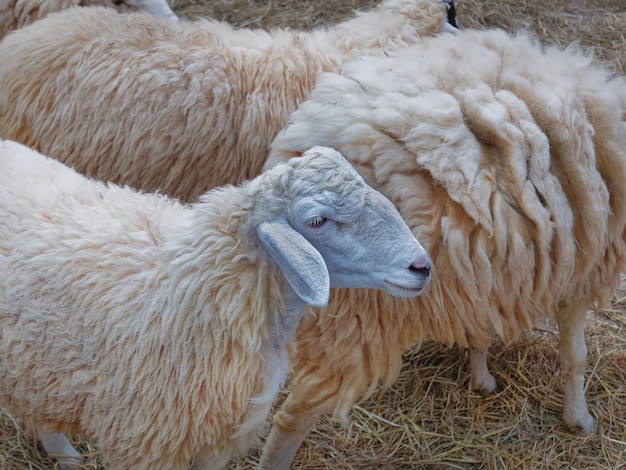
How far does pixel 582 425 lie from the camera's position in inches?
140

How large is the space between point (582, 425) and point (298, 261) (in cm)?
209

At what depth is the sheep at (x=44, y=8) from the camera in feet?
15.0

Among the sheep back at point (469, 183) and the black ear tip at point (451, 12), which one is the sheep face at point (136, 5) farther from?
the sheep back at point (469, 183)

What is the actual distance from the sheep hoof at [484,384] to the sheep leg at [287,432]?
100 centimetres

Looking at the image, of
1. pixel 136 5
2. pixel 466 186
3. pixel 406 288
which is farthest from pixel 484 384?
pixel 136 5

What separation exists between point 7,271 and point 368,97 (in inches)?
55.3

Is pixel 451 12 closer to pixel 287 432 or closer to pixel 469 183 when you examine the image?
pixel 469 183

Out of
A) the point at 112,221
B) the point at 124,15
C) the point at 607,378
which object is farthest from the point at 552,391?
the point at 124,15

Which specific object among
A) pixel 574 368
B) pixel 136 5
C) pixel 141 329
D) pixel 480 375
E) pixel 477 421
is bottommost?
pixel 477 421

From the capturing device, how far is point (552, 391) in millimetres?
3768

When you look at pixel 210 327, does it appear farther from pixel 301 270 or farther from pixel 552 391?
pixel 552 391

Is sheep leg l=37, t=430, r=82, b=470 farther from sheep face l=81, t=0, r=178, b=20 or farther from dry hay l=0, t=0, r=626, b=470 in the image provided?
sheep face l=81, t=0, r=178, b=20

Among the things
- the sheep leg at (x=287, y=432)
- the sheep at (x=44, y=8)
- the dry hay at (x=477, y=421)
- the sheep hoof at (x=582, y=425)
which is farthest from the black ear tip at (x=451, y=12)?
the sheep leg at (x=287, y=432)

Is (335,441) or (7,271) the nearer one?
(7,271)
